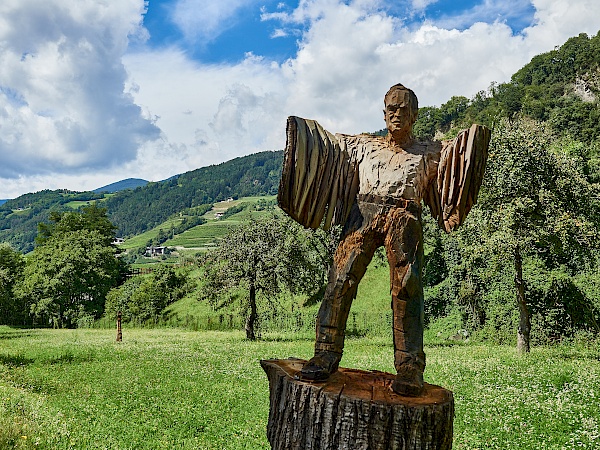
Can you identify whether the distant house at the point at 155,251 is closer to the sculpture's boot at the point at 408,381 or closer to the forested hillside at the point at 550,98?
the forested hillside at the point at 550,98

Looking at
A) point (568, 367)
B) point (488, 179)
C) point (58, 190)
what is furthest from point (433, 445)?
point (58, 190)

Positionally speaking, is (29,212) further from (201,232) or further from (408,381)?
(408,381)

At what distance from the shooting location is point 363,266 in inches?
152

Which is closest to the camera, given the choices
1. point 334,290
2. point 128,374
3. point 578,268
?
point 334,290

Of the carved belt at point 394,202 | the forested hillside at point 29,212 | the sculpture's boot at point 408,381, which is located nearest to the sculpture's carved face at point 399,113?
the carved belt at point 394,202

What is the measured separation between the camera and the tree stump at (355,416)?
3162mm

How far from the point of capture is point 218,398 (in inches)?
369

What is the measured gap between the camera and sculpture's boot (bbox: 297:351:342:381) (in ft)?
11.6

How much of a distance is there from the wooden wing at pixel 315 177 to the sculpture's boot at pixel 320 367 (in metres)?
1.02

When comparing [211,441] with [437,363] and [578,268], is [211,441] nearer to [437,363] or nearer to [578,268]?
[437,363]

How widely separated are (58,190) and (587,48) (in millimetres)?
186187

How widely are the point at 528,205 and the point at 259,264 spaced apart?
988 centimetres

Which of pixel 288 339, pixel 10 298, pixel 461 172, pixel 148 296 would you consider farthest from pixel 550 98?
pixel 461 172

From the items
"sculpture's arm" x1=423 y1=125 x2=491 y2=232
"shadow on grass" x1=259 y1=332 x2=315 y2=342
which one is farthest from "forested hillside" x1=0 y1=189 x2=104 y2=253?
"sculpture's arm" x1=423 y1=125 x2=491 y2=232
